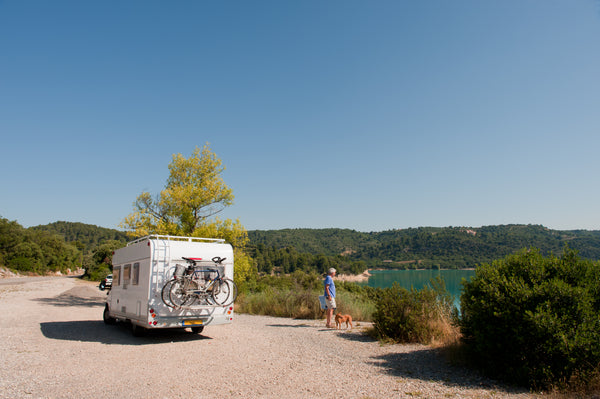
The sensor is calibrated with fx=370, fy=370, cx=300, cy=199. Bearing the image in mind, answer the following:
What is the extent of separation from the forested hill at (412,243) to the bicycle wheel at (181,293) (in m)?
88.8

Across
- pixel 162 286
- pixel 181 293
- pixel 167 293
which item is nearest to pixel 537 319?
pixel 181 293

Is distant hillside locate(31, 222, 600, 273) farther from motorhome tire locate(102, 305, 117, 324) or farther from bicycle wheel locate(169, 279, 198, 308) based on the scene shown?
bicycle wheel locate(169, 279, 198, 308)

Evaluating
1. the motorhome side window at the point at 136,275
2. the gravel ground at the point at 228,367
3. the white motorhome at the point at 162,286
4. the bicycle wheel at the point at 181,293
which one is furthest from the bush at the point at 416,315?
the motorhome side window at the point at 136,275

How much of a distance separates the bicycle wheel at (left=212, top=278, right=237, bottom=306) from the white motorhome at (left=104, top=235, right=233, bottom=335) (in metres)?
0.13

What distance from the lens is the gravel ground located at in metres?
5.38

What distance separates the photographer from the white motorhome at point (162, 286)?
9.33 metres

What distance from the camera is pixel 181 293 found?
31.1 ft

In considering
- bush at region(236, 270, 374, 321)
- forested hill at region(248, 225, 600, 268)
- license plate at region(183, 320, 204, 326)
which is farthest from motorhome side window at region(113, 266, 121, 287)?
forested hill at region(248, 225, 600, 268)

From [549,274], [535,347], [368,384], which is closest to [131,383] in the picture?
[368,384]

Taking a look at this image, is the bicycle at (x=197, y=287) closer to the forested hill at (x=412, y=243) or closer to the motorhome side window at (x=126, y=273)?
the motorhome side window at (x=126, y=273)

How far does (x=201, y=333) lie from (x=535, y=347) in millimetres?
8863

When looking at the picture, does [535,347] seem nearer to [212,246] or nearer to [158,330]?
[212,246]

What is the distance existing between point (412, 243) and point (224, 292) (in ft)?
490

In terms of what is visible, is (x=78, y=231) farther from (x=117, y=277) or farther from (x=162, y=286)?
(x=162, y=286)
